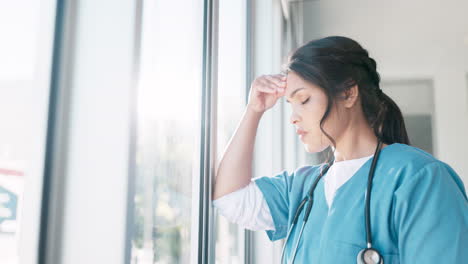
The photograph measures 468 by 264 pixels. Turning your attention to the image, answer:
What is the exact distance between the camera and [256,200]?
88 centimetres

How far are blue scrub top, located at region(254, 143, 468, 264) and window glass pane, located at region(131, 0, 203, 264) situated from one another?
0.88ft

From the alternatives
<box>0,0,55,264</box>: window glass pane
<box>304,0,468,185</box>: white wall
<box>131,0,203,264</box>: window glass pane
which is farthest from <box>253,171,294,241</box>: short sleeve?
<box>304,0,468,185</box>: white wall

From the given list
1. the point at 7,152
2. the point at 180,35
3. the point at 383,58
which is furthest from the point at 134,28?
the point at 383,58

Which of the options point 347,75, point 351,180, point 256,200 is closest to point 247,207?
point 256,200

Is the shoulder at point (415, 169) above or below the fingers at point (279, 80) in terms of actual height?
below

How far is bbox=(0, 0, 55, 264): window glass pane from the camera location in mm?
393

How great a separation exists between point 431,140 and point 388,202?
131 cm

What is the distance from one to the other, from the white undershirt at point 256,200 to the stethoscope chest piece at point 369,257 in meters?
0.15

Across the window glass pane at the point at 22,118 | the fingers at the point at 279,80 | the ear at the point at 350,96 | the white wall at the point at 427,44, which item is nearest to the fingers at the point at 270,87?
the fingers at the point at 279,80

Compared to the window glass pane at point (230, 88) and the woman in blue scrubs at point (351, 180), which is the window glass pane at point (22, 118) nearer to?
the woman in blue scrubs at point (351, 180)

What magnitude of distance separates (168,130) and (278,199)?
337 mm

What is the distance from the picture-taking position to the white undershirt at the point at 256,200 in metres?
0.79

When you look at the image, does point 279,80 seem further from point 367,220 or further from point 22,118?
point 22,118

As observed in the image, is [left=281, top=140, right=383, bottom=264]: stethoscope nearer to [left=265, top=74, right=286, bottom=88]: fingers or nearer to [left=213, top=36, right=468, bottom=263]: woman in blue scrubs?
[left=213, top=36, right=468, bottom=263]: woman in blue scrubs
